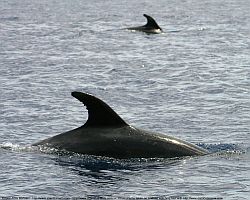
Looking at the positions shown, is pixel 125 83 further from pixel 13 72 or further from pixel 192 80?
pixel 13 72

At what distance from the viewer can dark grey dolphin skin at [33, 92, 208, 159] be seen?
15211 mm

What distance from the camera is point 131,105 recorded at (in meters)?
22.8

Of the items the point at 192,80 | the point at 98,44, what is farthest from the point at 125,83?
the point at 98,44

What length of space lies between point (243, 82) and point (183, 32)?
2430cm

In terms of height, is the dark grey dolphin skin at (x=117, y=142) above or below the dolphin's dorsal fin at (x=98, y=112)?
below

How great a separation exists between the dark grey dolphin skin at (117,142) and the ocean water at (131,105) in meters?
0.18

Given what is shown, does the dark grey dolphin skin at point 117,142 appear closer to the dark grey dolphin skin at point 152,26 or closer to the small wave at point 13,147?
the small wave at point 13,147

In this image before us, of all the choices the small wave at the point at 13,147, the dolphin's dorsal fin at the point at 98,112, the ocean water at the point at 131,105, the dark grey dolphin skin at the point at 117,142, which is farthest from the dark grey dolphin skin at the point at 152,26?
the dolphin's dorsal fin at the point at 98,112

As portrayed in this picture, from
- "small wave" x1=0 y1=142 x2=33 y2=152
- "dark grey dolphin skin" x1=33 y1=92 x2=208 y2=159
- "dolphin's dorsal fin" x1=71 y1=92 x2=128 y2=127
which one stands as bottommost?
"small wave" x1=0 y1=142 x2=33 y2=152

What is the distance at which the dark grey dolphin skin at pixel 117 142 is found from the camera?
15.2 metres

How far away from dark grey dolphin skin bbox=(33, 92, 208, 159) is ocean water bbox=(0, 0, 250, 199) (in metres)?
0.18

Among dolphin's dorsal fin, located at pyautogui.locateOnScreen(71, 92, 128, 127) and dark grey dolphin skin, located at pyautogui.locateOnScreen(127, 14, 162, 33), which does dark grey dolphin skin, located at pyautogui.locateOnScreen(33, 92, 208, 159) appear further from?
dark grey dolphin skin, located at pyautogui.locateOnScreen(127, 14, 162, 33)

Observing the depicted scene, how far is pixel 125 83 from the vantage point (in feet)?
90.0

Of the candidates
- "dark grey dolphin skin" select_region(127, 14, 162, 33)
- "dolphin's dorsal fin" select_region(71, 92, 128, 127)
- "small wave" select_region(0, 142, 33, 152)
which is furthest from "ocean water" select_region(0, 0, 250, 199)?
"dark grey dolphin skin" select_region(127, 14, 162, 33)
